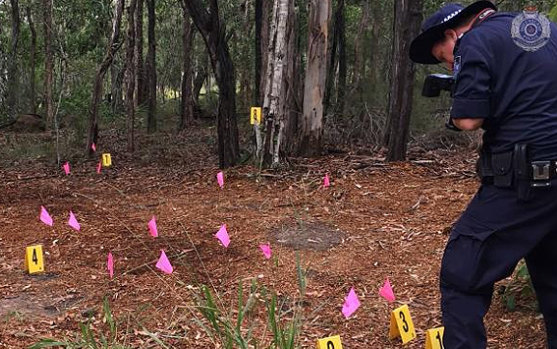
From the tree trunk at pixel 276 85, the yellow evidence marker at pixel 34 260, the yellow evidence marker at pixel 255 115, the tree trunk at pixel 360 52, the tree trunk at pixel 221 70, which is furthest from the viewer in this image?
the tree trunk at pixel 360 52

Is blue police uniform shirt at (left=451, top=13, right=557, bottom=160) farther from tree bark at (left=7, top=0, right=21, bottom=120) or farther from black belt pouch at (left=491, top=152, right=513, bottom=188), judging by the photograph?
tree bark at (left=7, top=0, right=21, bottom=120)

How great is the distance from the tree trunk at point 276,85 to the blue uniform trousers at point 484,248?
4.92m

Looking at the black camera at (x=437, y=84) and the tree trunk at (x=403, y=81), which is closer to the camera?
the black camera at (x=437, y=84)

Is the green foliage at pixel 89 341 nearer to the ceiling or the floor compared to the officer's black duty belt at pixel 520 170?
nearer to the floor

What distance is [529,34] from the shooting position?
2316 mm

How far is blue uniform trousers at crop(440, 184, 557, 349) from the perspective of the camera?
7.54ft

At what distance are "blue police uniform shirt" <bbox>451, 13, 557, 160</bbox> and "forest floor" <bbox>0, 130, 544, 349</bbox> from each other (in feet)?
3.13

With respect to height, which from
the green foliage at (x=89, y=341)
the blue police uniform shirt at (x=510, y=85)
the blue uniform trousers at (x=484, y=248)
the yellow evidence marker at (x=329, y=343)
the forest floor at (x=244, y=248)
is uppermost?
the blue police uniform shirt at (x=510, y=85)

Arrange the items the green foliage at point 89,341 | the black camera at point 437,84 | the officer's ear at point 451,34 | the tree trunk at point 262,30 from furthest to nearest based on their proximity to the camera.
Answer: the tree trunk at point 262,30 → the black camera at point 437,84 → the officer's ear at point 451,34 → the green foliage at point 89,341

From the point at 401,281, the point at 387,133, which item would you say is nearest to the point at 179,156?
the point at 387,133

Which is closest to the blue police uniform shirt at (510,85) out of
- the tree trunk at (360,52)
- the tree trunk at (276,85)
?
the tree trunk at (276,85)

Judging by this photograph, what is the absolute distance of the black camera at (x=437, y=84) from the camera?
268 cm

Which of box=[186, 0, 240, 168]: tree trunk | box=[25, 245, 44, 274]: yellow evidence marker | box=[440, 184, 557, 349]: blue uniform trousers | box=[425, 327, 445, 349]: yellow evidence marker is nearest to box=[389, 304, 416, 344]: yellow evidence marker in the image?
box=[425, 327, 445, 349]: yellow evidence marker

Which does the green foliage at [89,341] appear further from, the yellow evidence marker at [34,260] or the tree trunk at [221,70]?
the tree trunk at [221,70]
